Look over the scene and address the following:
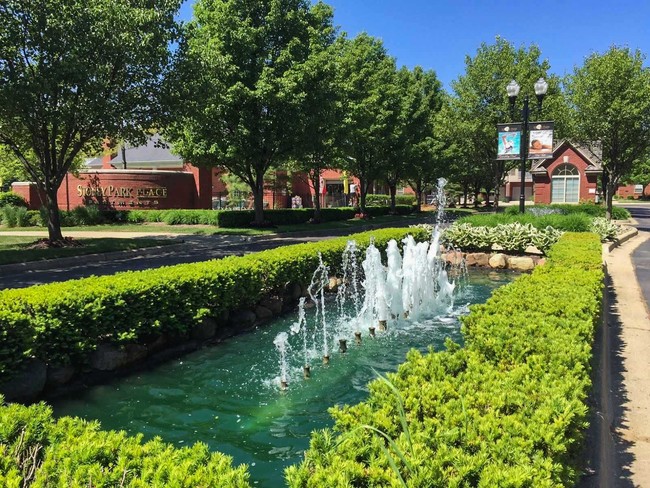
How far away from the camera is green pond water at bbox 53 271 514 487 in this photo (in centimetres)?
464

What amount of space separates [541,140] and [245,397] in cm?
1827

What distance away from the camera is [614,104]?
25.5 meters

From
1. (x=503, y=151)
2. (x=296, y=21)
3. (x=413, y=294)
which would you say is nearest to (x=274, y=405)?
(x=413, y=294)

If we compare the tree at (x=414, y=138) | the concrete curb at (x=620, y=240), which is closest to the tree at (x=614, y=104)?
the concrete curb at (x=620, y=240)

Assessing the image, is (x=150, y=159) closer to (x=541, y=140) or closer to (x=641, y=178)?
(x=541, y=140)

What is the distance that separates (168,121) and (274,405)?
1525 centimetres

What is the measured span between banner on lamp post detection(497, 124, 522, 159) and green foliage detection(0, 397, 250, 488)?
20020 millimetres

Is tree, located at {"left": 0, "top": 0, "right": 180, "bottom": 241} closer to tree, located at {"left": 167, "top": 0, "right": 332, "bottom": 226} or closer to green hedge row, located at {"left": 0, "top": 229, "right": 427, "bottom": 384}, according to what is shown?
tree, located at {"left": 167, "top": 0, "right": 332, "bottom": 226}

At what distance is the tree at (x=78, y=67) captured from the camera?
48.8 ft

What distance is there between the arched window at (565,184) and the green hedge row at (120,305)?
48114 mm

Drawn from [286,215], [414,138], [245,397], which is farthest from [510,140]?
[245,397]

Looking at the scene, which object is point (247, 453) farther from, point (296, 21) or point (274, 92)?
point (296, 21)

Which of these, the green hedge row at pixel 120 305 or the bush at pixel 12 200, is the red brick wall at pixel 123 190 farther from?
the green hedge row at pixel 120 305

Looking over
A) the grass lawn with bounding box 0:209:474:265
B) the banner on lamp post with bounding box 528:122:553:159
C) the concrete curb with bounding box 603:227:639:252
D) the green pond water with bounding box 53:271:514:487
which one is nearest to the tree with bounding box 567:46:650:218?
the concrete curb with bounding box 603:227:639:252
